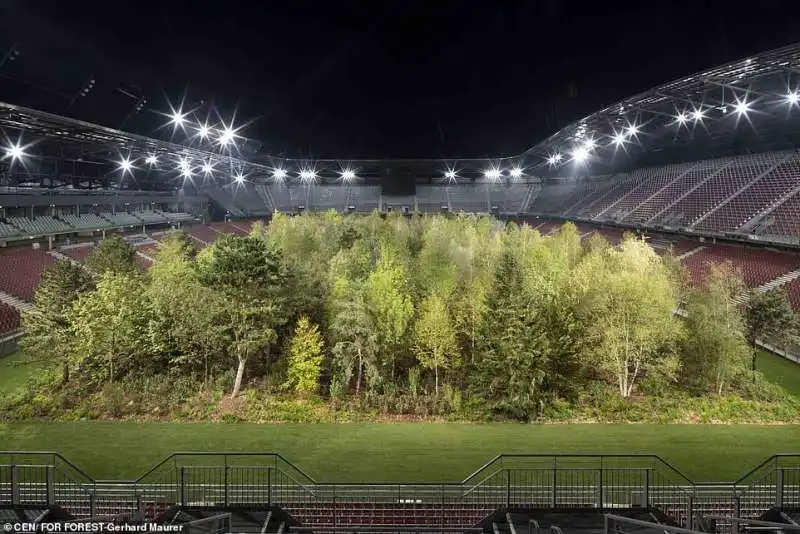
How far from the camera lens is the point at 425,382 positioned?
22.3 metres

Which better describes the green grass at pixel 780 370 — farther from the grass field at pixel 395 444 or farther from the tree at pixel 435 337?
the tree at pixel 435 337

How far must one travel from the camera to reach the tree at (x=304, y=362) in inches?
809

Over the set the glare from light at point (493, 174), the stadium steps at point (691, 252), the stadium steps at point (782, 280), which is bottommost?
the stadium steps at point (782, 280)

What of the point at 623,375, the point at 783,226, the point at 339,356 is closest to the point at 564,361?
the point at 623,375

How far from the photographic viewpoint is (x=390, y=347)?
21.9 m

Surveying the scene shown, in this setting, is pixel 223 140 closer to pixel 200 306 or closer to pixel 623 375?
pixel 200 306

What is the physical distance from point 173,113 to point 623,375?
180 feet

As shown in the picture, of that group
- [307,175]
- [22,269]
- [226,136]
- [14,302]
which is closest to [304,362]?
[14,302]

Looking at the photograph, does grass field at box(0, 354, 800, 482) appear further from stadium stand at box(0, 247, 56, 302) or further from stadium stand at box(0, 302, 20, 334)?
stadium stand at box(0, 247, 56, 302)

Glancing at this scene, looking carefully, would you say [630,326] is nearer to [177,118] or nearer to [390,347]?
[390,347]

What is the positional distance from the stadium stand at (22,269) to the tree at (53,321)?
49.8ft

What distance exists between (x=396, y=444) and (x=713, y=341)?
47.4 ft

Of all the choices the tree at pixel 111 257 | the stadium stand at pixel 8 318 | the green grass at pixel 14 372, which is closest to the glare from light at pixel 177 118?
the tree at pixel 111 257

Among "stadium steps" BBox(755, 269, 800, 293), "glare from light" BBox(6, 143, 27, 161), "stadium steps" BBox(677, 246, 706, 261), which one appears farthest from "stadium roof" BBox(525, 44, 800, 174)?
"glare from light" BBox(6, 143, 27, 161)
